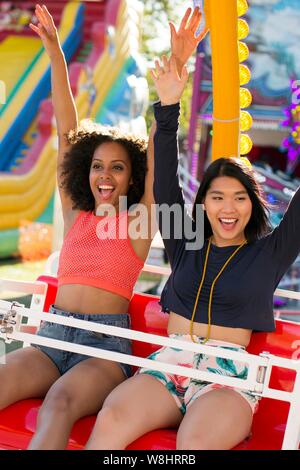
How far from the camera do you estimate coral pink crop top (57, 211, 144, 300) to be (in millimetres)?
2826

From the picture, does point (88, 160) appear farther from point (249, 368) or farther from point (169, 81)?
point (249, 368)

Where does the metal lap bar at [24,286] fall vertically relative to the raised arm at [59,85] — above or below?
below

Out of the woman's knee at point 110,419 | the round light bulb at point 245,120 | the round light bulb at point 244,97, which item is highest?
the round light bulb at point 244,97

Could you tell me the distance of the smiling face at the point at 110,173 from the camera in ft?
9.60

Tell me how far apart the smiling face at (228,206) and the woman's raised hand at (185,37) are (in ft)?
1.44

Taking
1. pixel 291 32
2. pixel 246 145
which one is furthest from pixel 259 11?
pixel 246 145

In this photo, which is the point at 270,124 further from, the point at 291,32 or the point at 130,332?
the point at 130,332

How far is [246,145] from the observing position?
3.02m

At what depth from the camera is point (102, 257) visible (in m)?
2.86

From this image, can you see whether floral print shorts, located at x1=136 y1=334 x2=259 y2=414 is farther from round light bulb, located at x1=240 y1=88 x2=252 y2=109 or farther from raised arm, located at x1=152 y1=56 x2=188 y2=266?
round light bulb, located at x1=240 y1=88 x2=252 y2=109

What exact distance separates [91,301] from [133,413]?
23.9 inches

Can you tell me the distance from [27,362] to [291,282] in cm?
396

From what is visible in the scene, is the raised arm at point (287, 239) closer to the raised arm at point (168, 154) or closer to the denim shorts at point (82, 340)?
the raised arm at point (168, 154)

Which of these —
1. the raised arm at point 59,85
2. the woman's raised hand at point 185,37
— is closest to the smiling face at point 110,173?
the raised arm at point 59,85
